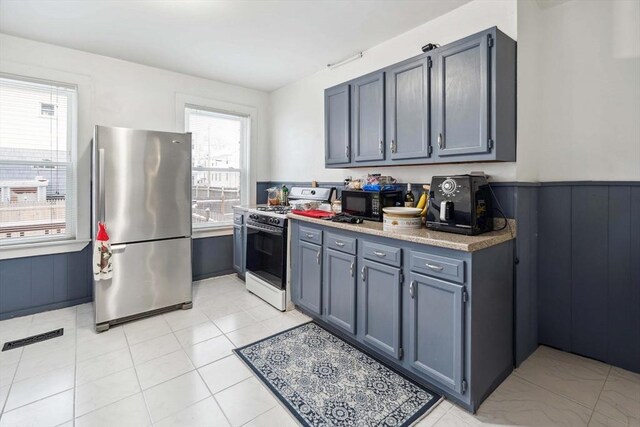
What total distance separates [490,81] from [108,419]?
3.00m

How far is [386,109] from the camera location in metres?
2.59

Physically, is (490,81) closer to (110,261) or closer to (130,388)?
(130,388)

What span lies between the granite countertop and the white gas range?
921 mm

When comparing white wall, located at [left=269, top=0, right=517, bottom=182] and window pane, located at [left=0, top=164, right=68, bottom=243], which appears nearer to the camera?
white wall, located at [left=269, top=0, right=517, bottom=182]

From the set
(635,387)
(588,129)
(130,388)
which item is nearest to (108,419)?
(130,388)

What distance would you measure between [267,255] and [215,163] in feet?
5.56

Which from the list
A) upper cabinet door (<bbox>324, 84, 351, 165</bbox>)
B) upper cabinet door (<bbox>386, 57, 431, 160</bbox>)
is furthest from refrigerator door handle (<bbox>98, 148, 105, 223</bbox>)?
upper cabinet door (<bbox>386, 57, 431, 160</bbox>)

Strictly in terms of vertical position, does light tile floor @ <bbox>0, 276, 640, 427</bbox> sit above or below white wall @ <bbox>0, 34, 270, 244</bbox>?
below

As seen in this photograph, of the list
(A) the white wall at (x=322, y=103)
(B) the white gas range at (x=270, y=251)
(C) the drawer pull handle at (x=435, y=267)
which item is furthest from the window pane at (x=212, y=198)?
(C) the drawer pull handle at (x=435, y=267)

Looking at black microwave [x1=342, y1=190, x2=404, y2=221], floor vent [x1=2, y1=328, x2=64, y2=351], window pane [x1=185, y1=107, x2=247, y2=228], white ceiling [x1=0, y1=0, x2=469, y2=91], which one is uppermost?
white ceiling [x1=0, y1=0, x2=469, y2=91]

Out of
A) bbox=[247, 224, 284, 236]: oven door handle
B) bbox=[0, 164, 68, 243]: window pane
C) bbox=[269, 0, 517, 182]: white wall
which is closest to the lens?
bbox=[269, 0, 517, 182]: white wall

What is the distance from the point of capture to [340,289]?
2508 mm

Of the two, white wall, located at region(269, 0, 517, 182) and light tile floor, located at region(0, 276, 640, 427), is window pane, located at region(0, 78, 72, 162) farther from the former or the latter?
white wall, located at region(269, 0, 517, 182)

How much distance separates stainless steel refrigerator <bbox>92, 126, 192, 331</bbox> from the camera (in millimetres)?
2705
